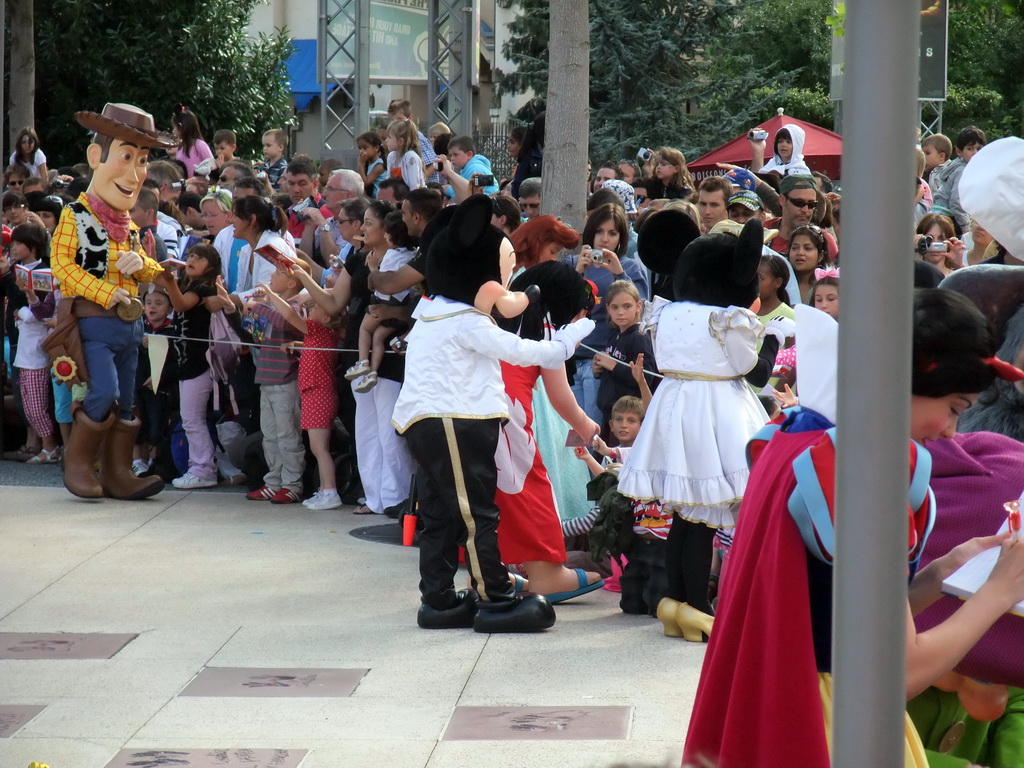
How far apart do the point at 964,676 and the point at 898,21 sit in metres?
1.68

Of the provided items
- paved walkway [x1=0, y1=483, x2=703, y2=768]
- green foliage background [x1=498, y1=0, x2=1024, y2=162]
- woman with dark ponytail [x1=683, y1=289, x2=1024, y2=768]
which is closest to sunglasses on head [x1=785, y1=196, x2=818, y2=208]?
paved walkway [x1=0, y1=483, x2=703, y2=768]

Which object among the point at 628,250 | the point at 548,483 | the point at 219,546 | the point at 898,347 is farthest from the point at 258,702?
the point at 628,250

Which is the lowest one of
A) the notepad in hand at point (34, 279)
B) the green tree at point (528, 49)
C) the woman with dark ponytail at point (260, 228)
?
the notepad in hand at point (34, 279)

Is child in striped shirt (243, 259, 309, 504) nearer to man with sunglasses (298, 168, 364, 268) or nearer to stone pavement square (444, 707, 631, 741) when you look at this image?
man with sunglasses (298, 168, 364, 268)

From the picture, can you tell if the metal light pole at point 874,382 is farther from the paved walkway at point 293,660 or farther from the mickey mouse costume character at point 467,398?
the mickey mouse costume character at point 467,398

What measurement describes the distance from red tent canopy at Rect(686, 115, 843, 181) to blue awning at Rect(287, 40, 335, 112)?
19.2 metres

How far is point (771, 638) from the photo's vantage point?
94.7 inches

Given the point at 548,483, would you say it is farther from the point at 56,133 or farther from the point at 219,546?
the point at 56,133

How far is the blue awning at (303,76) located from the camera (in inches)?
1391

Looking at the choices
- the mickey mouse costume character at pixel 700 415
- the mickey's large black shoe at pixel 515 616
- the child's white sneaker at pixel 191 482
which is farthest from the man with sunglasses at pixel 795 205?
the child's white sneaker at pixel 191 482

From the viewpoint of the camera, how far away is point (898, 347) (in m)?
1.50

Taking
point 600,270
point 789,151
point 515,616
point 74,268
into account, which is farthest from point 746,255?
point 789,151

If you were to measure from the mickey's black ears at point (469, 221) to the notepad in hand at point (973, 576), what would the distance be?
3.54 meters

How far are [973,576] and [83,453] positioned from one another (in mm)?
7088
